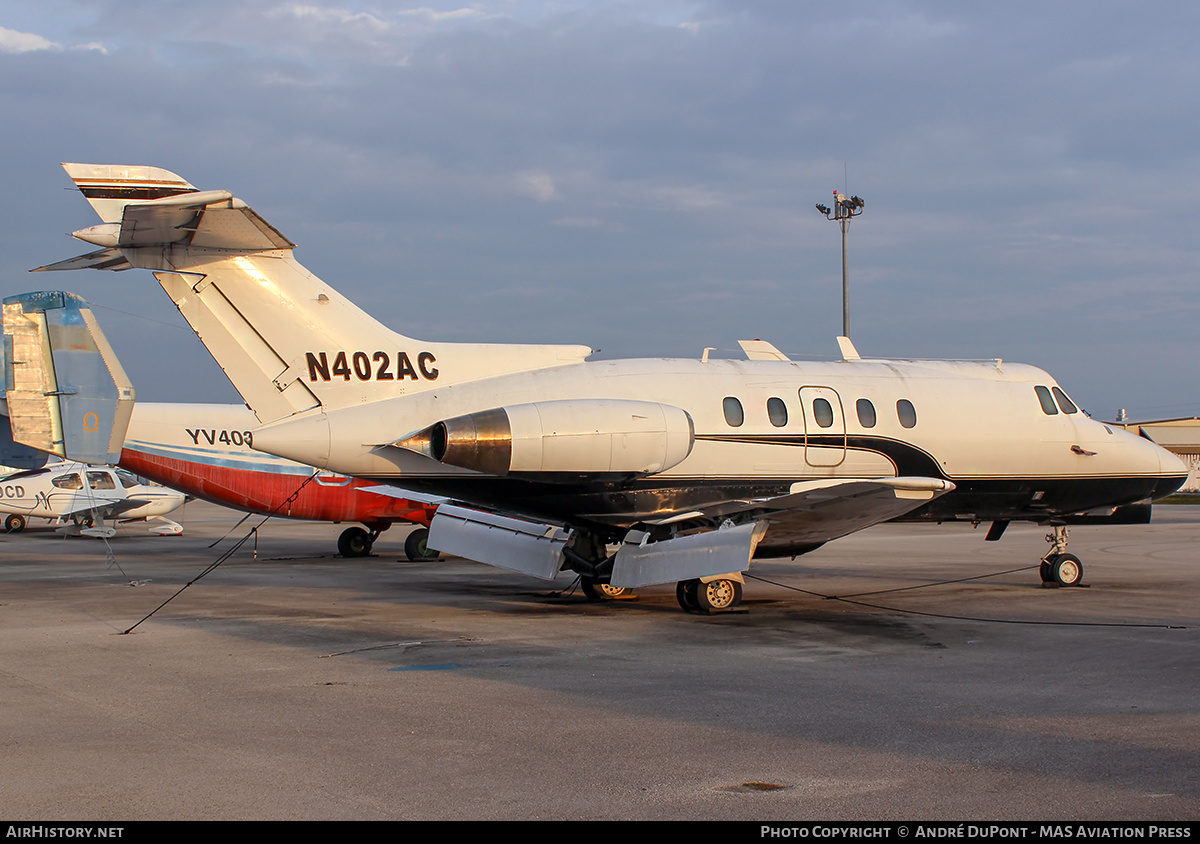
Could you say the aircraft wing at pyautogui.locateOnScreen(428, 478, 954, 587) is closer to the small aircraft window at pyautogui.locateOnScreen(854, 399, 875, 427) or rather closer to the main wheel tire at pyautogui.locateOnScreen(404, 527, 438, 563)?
the small aircraft window at pyautogui.locateOnScreen(854, 399, 875, 427)

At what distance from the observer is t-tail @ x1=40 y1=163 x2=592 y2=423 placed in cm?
1176

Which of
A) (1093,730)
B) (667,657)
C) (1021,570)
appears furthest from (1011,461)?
(1093,730)

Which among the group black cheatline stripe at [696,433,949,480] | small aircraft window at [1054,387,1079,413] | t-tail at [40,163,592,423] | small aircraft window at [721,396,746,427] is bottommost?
black cheatline stripe at [696,433,949,480]

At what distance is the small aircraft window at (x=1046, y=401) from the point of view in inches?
630

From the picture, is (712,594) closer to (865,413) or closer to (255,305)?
(865,413)

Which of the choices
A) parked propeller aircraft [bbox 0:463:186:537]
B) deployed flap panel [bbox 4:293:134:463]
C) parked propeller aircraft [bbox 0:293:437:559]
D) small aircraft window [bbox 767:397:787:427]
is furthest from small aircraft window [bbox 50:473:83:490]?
small aircraft window [bbox 767:397:787:427]

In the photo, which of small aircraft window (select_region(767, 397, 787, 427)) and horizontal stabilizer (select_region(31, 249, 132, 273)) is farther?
small aircraft window (select_region(767, 397, 787, 427))

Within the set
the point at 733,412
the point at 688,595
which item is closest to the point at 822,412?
the point at 733,412

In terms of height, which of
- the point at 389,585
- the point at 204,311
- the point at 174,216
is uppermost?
the point at 174,216

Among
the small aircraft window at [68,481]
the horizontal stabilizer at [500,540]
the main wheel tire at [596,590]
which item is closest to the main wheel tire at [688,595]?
the main wheel tire at [596,590]

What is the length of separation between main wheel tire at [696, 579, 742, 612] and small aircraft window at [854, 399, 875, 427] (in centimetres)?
303

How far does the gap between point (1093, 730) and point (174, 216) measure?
1022 centimetres
